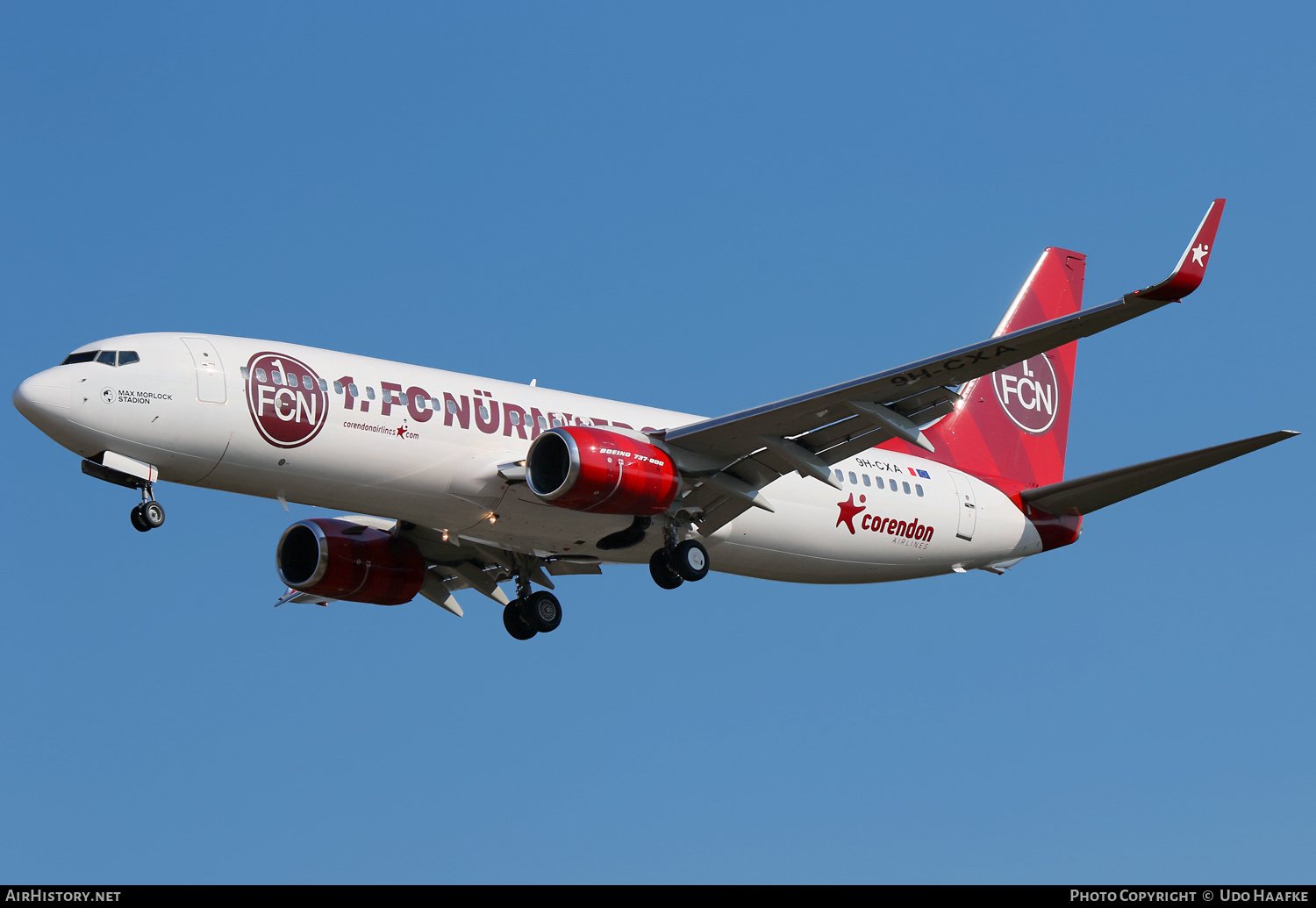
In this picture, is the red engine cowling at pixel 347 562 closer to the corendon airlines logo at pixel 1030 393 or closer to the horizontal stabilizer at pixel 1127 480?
the horizontal stabilizer at pixel 1127 480

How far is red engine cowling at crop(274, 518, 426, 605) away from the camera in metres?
34.3

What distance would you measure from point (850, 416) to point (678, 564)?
15.3ft

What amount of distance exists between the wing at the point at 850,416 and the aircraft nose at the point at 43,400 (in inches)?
441

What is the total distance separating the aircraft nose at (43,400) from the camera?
27.5 m

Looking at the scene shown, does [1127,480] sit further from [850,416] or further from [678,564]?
[678,564]

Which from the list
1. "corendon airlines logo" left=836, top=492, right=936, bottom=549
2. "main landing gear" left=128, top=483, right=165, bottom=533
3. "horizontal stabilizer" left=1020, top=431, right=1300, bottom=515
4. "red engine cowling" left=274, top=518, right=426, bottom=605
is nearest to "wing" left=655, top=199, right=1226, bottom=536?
"corendon airlines logo" left=836, top=492, right=936, bottom=549

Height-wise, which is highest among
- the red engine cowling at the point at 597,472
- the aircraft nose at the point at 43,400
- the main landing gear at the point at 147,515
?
the red engine cowling at the point at 597,472

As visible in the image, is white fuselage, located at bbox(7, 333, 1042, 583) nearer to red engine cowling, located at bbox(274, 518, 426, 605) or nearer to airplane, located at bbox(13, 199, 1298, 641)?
airplane, located at bbox(13, 199, 1298, 641)

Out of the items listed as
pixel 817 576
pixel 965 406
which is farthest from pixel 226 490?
pixel 965 406

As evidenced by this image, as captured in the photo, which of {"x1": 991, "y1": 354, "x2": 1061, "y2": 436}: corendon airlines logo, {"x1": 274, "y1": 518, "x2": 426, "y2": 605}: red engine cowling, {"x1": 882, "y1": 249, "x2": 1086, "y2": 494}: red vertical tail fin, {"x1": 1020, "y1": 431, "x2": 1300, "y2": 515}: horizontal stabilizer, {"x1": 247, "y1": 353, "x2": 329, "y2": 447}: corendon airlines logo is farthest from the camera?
{"x1": 991, "y1": 354, "x2": 1061, "y2": 436}: corendon airlines logo

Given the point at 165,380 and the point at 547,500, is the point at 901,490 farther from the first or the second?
the point at 165,380

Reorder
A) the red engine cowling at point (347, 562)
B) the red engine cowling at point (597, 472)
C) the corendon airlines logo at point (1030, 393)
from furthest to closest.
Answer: the corendon airlines logo at point (1030, 393), the red engine cowling at point (347, 562), the red engine cowling at point (597, 472)

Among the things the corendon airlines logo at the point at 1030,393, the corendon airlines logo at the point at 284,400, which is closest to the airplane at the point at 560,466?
the corendon airlines logo at the point at 284,400

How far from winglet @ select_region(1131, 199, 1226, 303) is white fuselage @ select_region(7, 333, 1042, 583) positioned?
1054 cm
